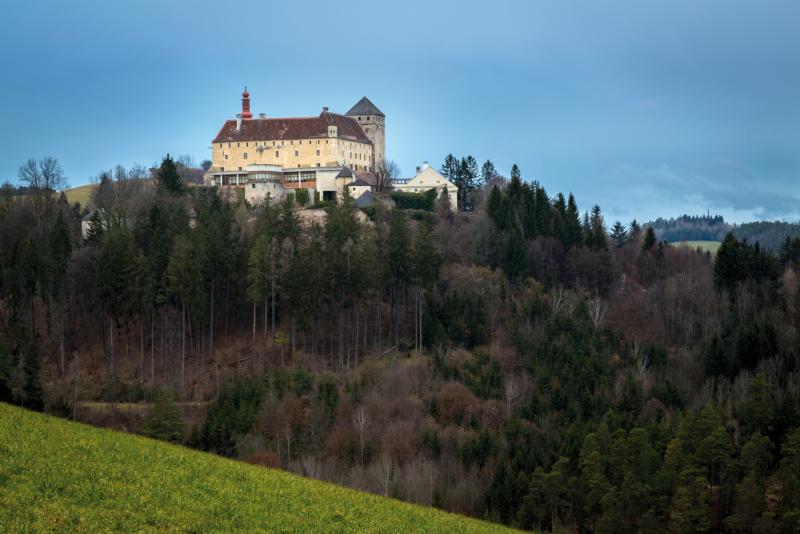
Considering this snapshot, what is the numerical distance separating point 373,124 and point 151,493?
7074 cm

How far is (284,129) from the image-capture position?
94688mm

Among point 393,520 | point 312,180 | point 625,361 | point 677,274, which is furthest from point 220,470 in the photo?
point 312,180

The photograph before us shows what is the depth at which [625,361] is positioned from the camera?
6444cm

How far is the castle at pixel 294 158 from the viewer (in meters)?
90.4

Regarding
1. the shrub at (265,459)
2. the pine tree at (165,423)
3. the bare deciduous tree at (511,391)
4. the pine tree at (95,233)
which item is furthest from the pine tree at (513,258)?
the pine tree at (165,423)

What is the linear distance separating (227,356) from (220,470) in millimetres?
28296

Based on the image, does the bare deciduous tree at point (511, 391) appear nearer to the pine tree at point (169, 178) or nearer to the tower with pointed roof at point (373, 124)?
the pine tree at point (169, 178)

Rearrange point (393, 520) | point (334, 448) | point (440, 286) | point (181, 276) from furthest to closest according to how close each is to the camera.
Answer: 1. point (440, 286)
2. point (181, 276)
3. point (334, 448)
4. point (393, 520)

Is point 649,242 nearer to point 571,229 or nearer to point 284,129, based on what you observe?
point 571,229

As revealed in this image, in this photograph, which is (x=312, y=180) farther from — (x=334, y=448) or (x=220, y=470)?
(x=220, y=470)

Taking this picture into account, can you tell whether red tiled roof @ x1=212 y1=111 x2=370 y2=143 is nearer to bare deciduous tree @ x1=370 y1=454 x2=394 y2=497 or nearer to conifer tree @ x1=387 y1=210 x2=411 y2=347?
conifer tree @ x1=387 y1=210 x2=411 y2=347

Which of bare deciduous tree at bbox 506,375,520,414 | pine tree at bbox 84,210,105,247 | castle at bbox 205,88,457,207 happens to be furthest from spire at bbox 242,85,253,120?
bare deciduous tree at bbox 506,375,520,414

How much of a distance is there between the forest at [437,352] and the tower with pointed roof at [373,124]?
19.0 metres

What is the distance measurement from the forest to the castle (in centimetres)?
781
